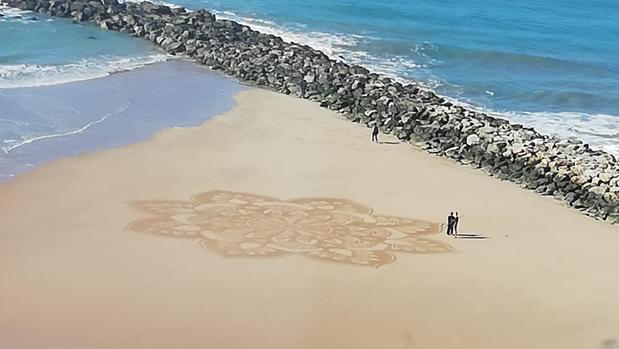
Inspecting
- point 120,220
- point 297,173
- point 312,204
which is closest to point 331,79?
point 297,173

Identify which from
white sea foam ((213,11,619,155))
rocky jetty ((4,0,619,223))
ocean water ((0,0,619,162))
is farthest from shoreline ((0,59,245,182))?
white sea foam ((213,11,619,155))

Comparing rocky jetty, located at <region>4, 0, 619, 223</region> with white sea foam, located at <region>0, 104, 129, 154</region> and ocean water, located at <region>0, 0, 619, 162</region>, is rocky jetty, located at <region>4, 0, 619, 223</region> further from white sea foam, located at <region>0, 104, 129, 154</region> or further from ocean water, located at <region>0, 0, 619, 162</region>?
white sea foam, located at <region>0, 104, 129, 154</region>

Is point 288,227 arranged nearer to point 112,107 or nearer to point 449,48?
point 112,107

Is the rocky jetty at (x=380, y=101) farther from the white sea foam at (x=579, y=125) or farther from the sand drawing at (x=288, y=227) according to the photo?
the sand drawing at (x=288, y=227)

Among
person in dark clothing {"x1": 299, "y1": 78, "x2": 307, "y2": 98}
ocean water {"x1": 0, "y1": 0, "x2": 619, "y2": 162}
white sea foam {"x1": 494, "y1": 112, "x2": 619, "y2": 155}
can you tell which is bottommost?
white sea foam {"x1": 494, "y1": 112, "x2": 619, "y2": 155}

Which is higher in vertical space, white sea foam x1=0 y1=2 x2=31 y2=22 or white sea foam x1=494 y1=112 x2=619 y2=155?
white sea foam x1=0 y1=2 x2=31 y2=22

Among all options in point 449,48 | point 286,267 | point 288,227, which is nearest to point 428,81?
point 449,48

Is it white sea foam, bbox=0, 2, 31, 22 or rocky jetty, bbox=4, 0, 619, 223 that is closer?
rocky jetty, bbox=4, 0, 619, 223
